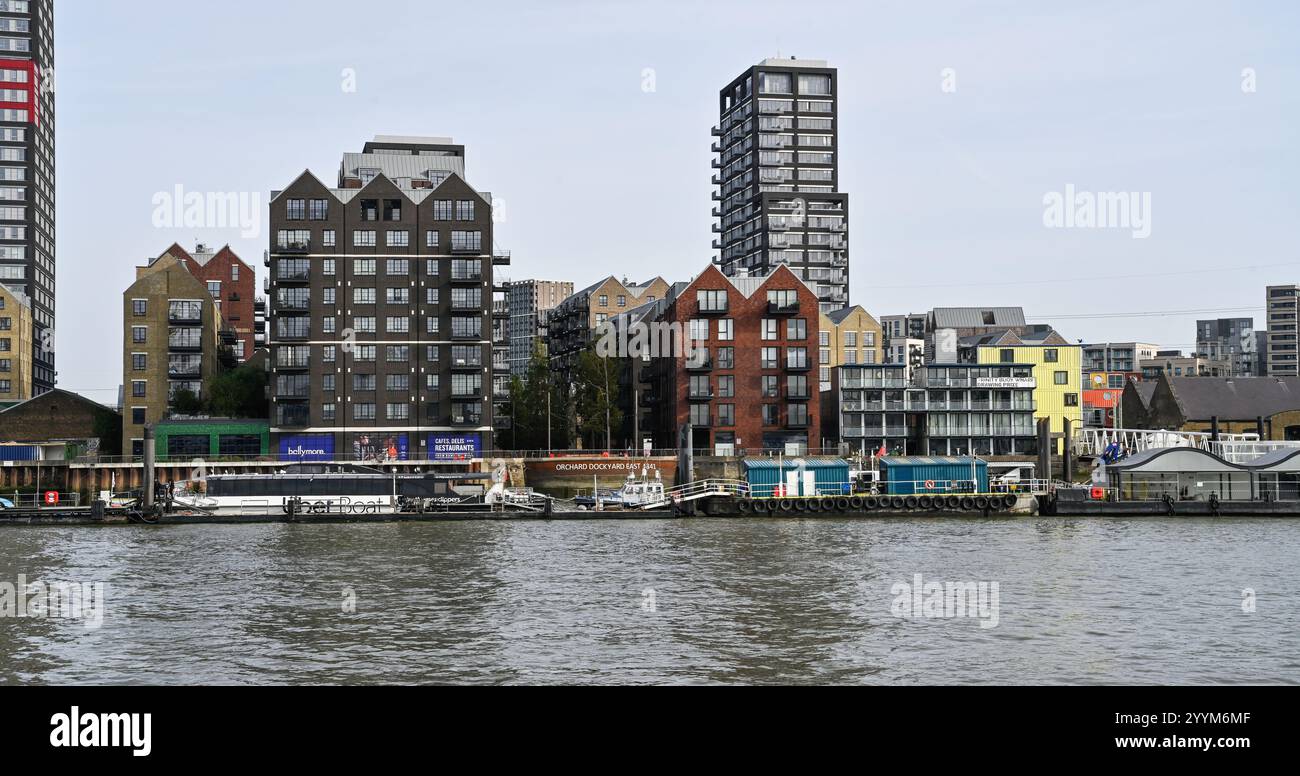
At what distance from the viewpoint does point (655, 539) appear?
68.6 metres

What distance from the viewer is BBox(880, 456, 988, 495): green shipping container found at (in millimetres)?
91500

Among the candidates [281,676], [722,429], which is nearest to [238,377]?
[722,429]

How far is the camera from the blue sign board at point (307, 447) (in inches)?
4510

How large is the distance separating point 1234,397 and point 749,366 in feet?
166

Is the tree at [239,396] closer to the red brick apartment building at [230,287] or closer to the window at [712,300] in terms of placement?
the red brick apartment building at [230,287]

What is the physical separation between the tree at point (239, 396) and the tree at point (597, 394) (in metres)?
→ 31.4

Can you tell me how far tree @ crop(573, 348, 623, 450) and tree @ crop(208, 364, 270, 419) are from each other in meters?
31.4

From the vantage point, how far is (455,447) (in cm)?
11544

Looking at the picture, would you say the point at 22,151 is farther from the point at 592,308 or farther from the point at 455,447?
the point at 455,447

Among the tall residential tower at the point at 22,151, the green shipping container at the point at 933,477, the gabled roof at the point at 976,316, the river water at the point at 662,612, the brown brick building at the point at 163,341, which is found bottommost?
the river water at the point at 662,612

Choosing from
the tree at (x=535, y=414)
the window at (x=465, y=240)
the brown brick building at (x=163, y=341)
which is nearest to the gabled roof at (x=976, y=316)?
the tree at (x=535, y=414)

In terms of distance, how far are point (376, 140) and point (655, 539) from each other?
5287 inches
